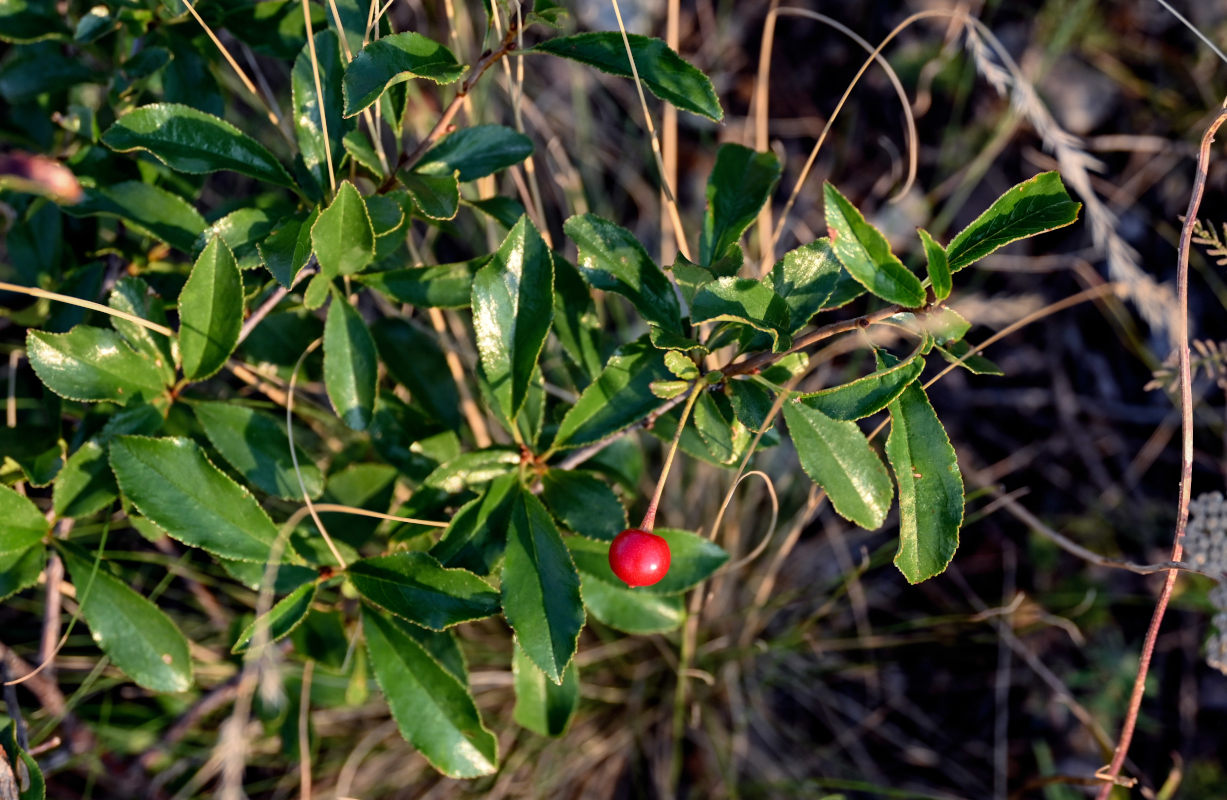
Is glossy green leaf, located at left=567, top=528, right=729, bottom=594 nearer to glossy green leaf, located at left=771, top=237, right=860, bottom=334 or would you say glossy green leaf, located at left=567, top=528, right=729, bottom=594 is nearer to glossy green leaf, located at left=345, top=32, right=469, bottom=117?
glossy green leaf, located at left=771, top=237, right=860, bottom=334

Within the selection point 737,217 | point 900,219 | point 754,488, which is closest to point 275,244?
point 737,217

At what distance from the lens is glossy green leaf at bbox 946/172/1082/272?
851mm

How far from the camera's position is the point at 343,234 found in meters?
0.98

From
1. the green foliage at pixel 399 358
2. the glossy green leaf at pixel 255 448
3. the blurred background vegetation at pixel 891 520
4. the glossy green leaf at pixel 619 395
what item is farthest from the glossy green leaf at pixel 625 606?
the blurred background vegetation at pixel 891 520

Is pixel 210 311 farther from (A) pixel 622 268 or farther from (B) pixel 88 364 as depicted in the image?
(A) pixel 622 268

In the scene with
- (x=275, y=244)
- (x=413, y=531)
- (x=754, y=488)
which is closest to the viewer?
(x=275, y=244)

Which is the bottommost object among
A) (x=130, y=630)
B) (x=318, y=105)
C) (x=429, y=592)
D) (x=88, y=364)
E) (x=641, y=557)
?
(x=130, y=630)

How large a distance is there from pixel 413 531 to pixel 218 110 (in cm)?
64

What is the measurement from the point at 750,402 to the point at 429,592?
42 centimetres

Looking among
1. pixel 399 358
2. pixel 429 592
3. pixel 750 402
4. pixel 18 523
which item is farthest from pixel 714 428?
pixel 18 523

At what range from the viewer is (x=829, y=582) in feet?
6.17

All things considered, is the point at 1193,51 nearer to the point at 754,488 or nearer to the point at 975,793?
the point at 754,488

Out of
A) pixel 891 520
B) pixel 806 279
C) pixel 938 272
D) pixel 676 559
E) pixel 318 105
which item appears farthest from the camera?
pixel 891 520

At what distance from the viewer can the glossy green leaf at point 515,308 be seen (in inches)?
40.4
